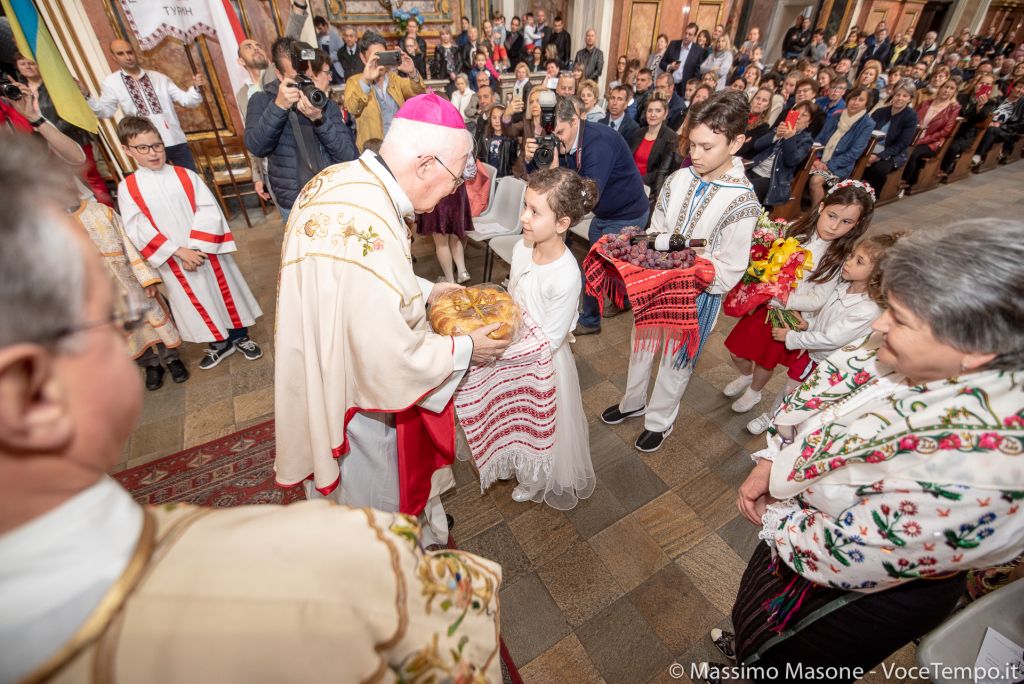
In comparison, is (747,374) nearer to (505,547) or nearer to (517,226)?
(505,547)

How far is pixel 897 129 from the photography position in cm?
612

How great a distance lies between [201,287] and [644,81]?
23.3 feet

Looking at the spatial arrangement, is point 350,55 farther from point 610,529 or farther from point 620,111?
point 610,529

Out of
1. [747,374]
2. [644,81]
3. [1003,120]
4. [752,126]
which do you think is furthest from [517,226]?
[1003,120]

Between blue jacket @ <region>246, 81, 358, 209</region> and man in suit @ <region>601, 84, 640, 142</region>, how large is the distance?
338cm

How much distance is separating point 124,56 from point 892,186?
10.6 m

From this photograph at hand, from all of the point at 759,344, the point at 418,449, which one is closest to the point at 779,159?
the point at 759,344

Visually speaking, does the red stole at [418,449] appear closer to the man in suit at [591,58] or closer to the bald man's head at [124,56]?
the bald man's head at [124,56]

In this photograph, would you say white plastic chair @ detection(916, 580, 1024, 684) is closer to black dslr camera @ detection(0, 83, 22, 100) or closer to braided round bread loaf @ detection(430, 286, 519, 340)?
braided round bread loaf @ detection(430, 286, 519, 340)

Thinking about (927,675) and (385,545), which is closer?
(385,545)

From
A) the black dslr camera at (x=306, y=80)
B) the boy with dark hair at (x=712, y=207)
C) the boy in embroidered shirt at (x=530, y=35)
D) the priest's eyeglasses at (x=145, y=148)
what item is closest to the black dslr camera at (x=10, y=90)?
the priest's eyeglasses at (x=145, y=148)

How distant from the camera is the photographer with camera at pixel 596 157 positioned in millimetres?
3533

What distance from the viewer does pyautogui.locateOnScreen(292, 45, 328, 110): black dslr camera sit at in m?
3.17

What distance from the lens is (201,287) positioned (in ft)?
11.0
